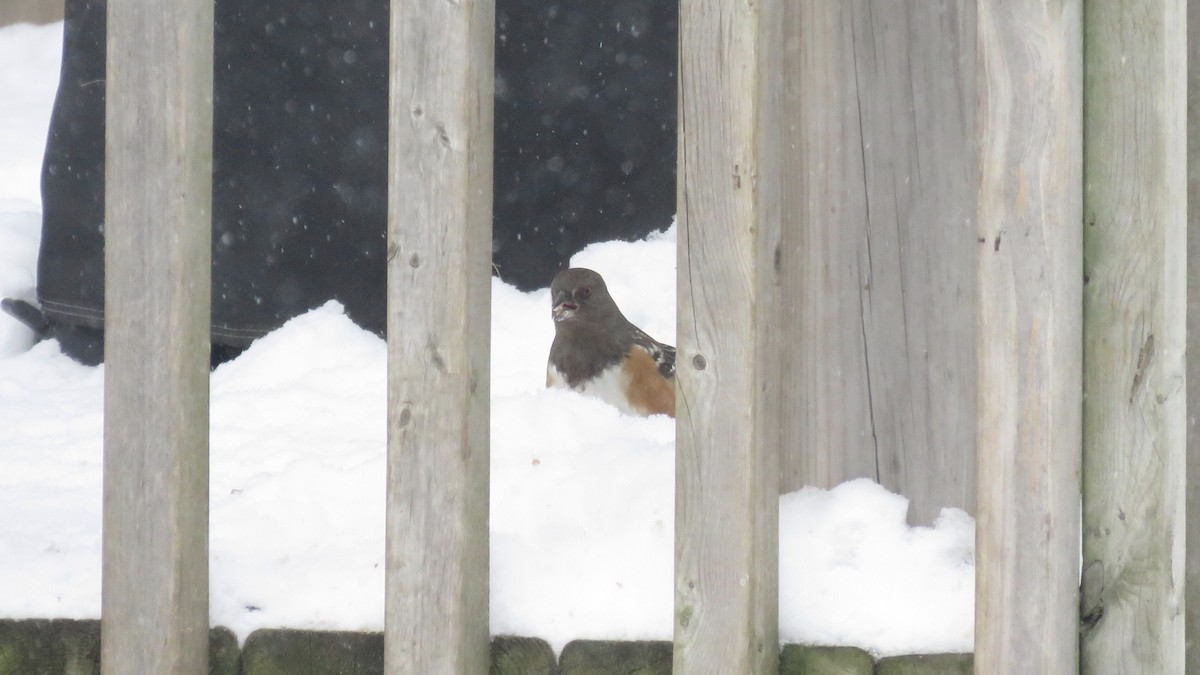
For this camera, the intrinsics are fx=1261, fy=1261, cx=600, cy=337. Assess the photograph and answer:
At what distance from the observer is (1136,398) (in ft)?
6.26

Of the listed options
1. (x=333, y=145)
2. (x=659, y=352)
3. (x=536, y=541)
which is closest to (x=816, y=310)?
(x=536, y=541)

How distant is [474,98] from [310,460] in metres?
1.18

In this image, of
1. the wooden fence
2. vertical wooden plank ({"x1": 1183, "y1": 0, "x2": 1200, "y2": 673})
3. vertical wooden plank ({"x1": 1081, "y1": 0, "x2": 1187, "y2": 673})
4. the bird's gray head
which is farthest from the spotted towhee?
vertical wooden plank ({"x1": 1081, "y1": 0, "x2": 1187, "y2": 673})

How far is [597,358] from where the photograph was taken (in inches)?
178

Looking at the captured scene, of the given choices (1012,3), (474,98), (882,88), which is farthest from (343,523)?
(1012,3)

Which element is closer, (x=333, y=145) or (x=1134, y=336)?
(x=1134, y=336)

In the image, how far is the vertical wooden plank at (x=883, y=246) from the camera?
2.18 m

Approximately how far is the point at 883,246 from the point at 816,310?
0.16 meters

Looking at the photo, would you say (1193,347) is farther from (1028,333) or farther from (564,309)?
(564,309)

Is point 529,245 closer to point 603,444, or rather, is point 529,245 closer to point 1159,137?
point 603,444

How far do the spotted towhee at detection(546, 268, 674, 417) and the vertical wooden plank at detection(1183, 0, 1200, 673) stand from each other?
7.57 feet

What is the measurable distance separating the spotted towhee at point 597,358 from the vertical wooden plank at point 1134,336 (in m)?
2.57

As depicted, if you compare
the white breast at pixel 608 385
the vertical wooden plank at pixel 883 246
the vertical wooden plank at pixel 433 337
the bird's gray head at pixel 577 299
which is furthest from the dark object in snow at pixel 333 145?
the vertical wooden plank at pixel 433 337

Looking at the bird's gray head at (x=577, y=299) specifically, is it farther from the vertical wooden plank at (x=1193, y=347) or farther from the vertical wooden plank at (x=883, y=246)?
the vertical wooden plank at (x=1193, y=347)
